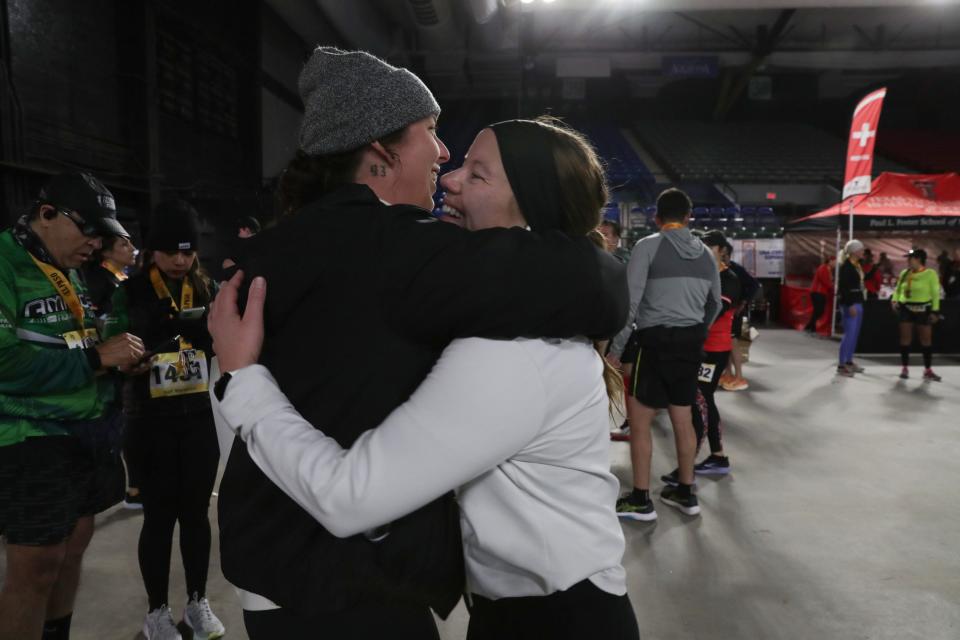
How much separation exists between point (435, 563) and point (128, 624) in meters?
2.24

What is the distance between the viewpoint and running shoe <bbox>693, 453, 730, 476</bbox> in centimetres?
416

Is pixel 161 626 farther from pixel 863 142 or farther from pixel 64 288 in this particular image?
pixel 863 142

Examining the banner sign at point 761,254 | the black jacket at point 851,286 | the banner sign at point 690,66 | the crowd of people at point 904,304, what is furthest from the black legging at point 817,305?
the banner sign at point 690,66

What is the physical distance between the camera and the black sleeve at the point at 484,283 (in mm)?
724

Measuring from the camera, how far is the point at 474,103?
20.2 meters

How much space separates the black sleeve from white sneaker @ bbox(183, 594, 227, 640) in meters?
2.11

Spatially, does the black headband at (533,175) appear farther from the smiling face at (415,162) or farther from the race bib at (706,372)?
the race bib at (706,372)

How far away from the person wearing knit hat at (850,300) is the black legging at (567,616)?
25.0ft

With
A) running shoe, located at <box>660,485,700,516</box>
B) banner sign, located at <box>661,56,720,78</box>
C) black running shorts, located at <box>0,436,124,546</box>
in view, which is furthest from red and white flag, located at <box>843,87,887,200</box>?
banner sign, located at <box>661,56,720,78</box>

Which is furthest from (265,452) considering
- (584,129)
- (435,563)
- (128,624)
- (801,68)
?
(801,68)

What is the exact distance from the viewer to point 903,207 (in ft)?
34.3

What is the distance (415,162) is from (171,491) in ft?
6.20

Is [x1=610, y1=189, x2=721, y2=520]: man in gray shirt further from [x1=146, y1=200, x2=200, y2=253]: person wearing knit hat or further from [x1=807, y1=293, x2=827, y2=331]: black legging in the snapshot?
[x1=807, y1=293, x2=827, y2=331]: black legging

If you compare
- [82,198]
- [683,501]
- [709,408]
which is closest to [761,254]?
[709,408]
